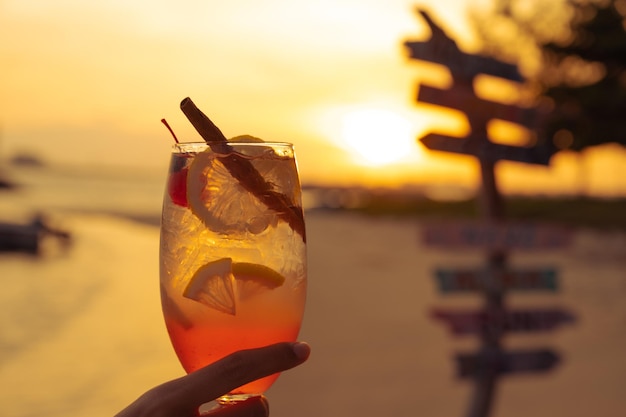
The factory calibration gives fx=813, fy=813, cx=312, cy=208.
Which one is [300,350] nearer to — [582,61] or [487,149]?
[487,149]

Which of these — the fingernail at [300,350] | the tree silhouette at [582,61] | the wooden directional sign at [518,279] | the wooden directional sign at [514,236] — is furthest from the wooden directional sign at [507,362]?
the tree silhouette at [582,61]

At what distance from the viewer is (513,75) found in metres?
5.22

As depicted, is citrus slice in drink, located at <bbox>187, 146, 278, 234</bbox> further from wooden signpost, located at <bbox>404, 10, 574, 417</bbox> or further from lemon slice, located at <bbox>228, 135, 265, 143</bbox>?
wooden signpost, located at <bbox>404, 10, 574, 417</bbox>

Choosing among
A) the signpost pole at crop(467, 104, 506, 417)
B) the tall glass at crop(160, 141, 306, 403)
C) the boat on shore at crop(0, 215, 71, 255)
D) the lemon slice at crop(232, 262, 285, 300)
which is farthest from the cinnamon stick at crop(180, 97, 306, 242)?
the boat on shore at crop(0, 215, 71, 255)

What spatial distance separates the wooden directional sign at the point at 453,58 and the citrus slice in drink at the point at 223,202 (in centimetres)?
349

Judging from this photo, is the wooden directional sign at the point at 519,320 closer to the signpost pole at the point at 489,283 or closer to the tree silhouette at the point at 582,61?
the signpost pole at the point at 489,283

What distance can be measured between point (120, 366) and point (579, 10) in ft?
88.6

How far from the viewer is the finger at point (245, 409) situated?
1.45 meters

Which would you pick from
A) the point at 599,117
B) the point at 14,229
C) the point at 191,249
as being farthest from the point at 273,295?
the point at 599,117

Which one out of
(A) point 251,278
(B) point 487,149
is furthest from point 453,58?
(A) point 251,278

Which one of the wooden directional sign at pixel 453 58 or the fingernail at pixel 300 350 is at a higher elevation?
the wooden directional sign at pixel 453 58

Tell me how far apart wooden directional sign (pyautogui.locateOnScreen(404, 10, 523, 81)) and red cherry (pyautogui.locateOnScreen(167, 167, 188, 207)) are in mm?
3421

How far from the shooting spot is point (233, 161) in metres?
1.57

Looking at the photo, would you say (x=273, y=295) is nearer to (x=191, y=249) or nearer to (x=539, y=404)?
(x=191, y=249)
